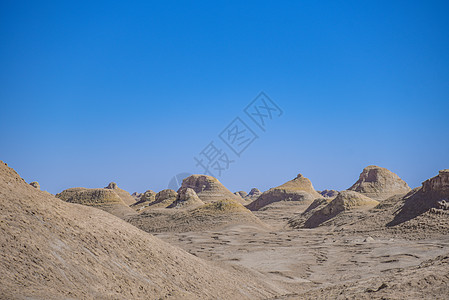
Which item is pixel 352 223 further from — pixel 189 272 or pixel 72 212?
pixel 72 212

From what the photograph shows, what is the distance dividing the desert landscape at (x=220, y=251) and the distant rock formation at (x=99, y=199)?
909 cm

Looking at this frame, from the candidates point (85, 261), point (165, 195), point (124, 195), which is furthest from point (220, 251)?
point (124, 195)

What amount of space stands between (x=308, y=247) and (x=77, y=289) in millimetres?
15363

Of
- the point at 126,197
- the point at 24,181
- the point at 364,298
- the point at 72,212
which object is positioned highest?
the point at 126,197

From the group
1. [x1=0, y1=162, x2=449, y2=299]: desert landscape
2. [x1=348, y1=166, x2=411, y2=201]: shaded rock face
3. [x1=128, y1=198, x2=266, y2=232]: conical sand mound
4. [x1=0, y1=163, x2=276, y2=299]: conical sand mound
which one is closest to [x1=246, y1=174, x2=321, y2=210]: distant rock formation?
[x1=348, y1=166, x2=411, y2=201]: shaded rock face

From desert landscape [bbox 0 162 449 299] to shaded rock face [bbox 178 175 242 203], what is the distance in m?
19.8

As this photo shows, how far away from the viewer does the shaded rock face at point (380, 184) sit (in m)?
47.2

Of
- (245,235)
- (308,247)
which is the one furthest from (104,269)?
(245,235)

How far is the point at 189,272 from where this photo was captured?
10180 mm

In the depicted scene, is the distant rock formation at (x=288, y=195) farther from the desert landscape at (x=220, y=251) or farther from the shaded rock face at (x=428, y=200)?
the shaded rock face at (x=428, y=200)

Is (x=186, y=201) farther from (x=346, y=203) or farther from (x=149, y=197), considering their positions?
(x=149, y=197)

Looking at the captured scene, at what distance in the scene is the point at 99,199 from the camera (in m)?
43.2

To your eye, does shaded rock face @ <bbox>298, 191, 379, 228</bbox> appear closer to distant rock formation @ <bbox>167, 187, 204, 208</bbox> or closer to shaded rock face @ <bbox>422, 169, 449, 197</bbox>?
shaded rock face @ <bbox>422, 169, 449, 197</bbox>

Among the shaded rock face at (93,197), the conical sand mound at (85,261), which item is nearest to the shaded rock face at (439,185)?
the conical sand mound at (85,261)
